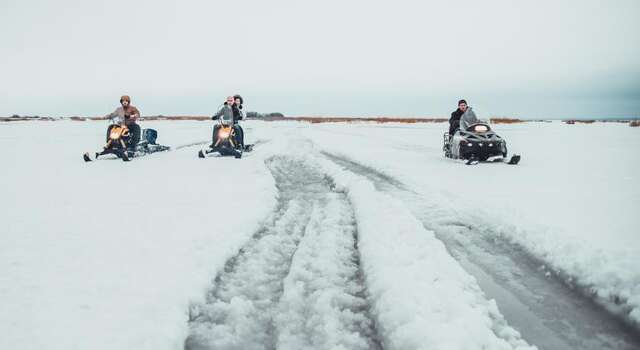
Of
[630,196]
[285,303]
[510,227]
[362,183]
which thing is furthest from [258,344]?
[630,196]

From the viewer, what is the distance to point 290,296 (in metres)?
3.11

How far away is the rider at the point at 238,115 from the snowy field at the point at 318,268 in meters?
6.53

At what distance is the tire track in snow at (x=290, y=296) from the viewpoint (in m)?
2.60

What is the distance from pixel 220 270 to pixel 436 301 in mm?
1901

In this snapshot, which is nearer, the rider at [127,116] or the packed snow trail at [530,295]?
the packed snow trail at [530,295]

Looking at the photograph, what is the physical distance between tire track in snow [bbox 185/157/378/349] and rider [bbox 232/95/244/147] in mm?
9007

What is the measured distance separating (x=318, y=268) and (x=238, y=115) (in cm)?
1160

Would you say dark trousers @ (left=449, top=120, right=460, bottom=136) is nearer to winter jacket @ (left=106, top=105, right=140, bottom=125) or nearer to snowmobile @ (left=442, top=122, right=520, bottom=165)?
snowmobile @ (left=442, top=122, right=520, bottom=165)

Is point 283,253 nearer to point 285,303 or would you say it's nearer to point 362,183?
point 285,303

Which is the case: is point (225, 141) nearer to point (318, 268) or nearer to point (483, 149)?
point (483, 149)

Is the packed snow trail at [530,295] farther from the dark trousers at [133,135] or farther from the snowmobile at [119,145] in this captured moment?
the dark trousers at [133,135]

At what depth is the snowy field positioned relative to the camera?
2.60 m

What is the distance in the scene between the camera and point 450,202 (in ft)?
20.9

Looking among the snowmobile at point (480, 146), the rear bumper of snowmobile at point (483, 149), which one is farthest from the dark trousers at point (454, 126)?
the rear bumper of snowmobile at point (483, 149)
